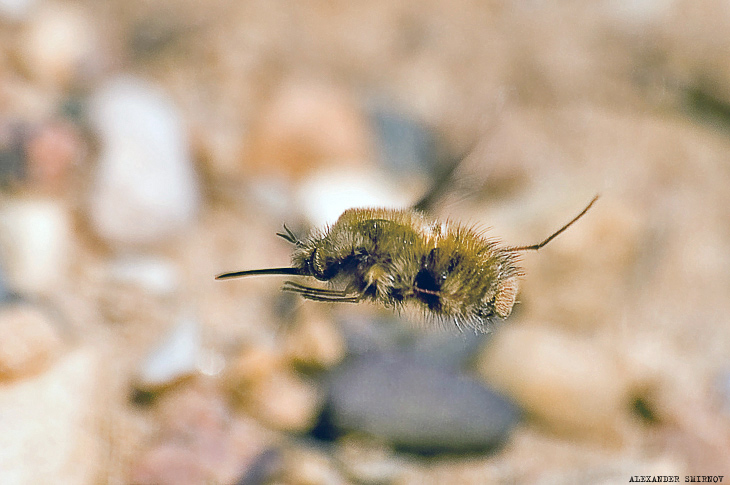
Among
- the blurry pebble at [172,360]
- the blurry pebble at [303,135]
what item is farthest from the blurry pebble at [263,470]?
the blurry pebble at [303,135]

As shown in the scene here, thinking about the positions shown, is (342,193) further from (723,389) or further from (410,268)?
(723,389)

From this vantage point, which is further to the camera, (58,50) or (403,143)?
(403,143)

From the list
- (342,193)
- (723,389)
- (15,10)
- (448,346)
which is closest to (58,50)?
(15,10)

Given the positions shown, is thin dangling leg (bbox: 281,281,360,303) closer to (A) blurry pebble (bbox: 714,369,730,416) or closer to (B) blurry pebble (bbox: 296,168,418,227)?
(B) blurry pebble (bbox: 296,168,418,227)

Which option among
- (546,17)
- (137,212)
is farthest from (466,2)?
(137,212)

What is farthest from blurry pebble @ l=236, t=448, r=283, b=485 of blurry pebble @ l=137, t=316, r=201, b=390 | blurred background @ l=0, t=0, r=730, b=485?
blurry pebble @ l=137, t=316, r=201, b=390
